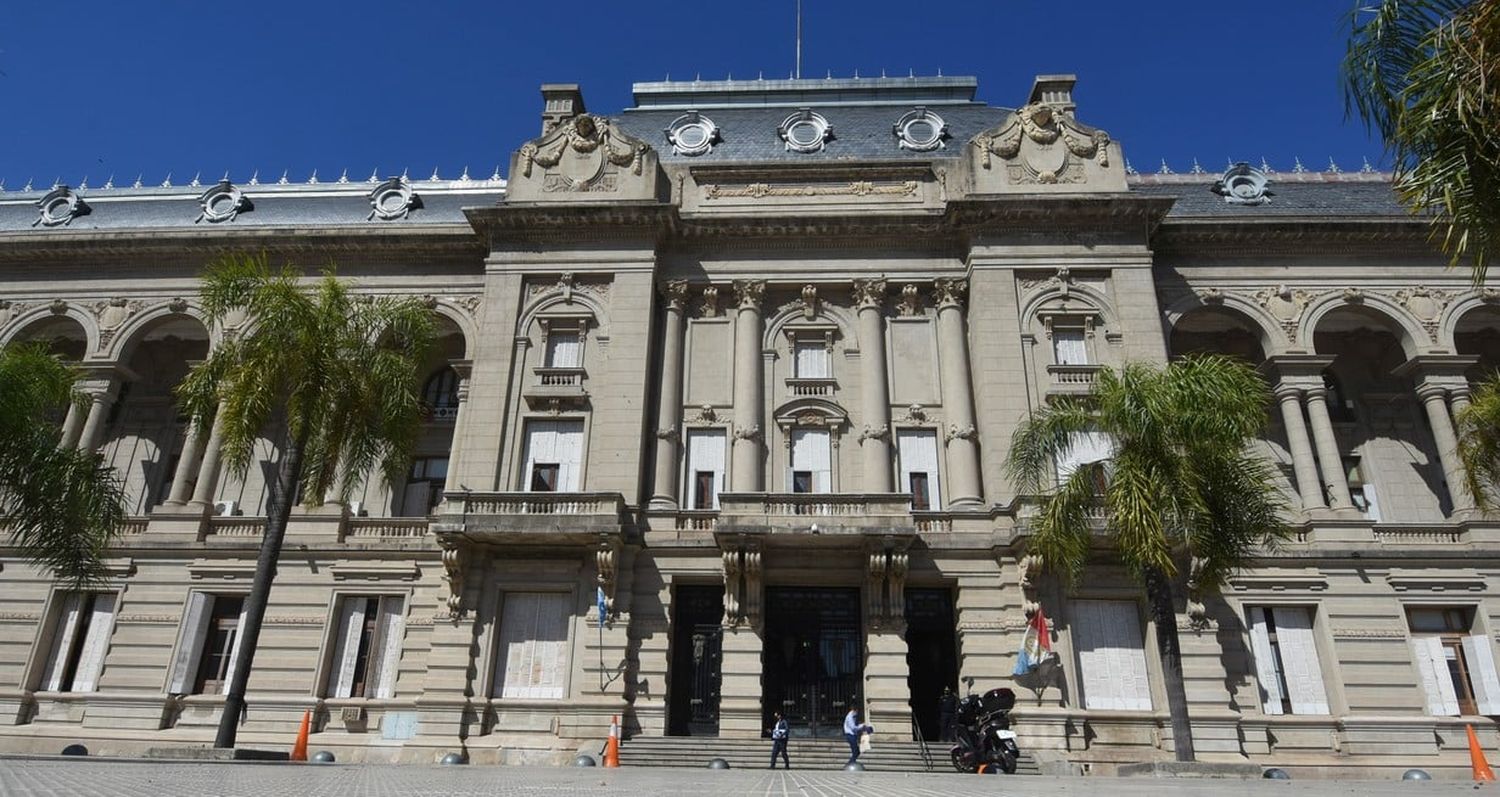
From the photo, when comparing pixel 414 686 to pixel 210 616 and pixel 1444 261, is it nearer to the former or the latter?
pixel 210 616

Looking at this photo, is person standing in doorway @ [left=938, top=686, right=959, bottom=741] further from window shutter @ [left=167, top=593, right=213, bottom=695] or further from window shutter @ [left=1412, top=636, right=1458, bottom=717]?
window shutter @ [left=167, top=593, right=213, bottom=695]

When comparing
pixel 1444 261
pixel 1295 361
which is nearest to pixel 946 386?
pixel 1295 361

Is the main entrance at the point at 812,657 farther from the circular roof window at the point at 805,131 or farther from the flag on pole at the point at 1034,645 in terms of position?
the circular roof window at the point at 805,131

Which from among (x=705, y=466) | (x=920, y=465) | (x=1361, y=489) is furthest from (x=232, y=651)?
(x=1361, y=489)

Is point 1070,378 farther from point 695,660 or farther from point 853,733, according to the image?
point 695,660

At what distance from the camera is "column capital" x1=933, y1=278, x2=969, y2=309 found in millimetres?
29156

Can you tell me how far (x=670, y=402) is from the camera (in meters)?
28.1

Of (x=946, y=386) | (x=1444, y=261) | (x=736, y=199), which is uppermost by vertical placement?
(x=736, y=199)

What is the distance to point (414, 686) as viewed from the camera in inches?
987

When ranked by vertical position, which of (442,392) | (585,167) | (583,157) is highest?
(583,157)

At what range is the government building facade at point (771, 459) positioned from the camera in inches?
952

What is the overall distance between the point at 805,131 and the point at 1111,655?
67.8 ft

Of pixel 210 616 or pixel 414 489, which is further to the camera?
pixel 414 489

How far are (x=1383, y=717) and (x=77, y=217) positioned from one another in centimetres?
4715
